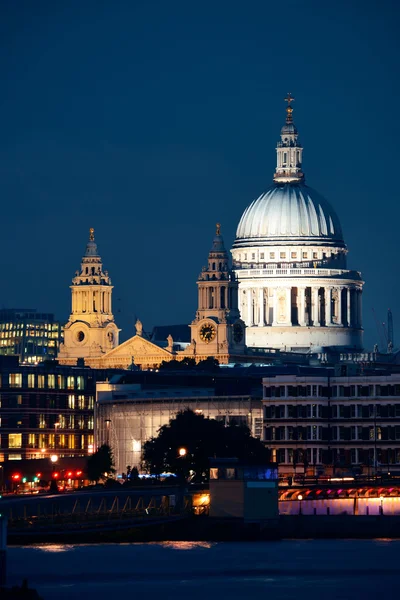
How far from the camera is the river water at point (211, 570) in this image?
537 feet

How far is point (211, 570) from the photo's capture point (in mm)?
173875

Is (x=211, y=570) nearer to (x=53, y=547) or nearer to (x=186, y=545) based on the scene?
(x=53, y=547)

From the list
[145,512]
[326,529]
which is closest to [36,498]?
[145,512]

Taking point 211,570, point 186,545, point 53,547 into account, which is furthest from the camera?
point 186,545

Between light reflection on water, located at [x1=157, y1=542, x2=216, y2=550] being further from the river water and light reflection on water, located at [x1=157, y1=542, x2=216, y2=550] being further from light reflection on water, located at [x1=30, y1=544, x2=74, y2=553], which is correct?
light reflection on water, located at [x1=30, y1=544, x2=74, y2=553]

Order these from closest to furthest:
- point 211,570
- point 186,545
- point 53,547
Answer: point 211,570 → point 53,547 → point 186,545

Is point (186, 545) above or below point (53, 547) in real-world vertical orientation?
above

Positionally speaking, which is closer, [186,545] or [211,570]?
[211,570]

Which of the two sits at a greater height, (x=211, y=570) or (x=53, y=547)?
(x=53, y=547)

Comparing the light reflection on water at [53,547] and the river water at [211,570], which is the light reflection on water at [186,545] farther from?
the light reflection on water at [53,547]

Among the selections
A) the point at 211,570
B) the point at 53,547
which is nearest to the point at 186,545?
the point at 53,547

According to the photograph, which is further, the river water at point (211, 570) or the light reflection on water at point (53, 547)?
the light reflection on water at point (53, 547)

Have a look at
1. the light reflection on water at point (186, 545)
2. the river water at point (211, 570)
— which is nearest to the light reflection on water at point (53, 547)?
the river water at point (211, 570)

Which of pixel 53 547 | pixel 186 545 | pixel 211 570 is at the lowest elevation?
pixel 211 570
